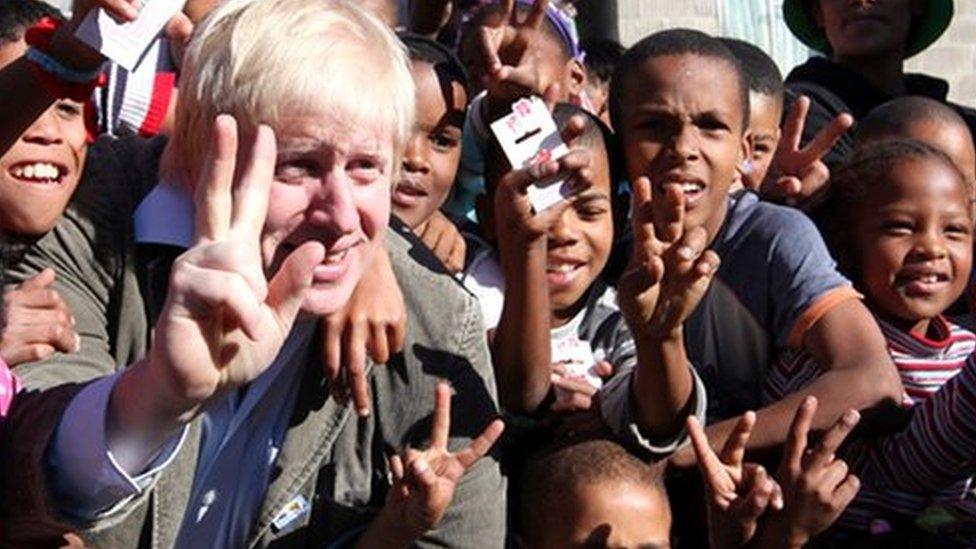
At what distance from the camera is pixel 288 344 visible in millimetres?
2842

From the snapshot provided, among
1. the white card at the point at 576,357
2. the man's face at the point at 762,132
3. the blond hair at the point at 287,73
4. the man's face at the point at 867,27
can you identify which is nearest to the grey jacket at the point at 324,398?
the blond hair at the point at 287,73

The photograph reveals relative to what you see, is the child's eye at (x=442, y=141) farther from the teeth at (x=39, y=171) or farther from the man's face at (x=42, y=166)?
the teeth at (x=39, y=171)

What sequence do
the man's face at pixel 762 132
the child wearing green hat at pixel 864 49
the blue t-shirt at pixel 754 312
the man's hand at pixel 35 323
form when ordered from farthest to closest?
the child wearing green hat at pixel 864 49 → the man's face at pixel 762 132 → the blue t-shirt at pixel 754 312 → the man's hand at pixel 35 323

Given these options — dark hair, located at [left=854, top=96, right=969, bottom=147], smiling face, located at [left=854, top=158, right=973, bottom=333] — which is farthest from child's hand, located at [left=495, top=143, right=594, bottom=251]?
dark hair, located at [left=854, top=96, right=969, bottom=147]

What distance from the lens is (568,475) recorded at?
344 cm

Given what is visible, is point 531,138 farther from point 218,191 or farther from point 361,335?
point 218,191

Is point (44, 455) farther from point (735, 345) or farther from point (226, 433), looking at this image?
point (735, 345)

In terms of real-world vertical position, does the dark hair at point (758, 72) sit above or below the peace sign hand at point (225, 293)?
below

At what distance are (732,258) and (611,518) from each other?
0.62 metres

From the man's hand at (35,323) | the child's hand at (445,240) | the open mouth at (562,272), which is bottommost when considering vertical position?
the child's hand at (445,240)

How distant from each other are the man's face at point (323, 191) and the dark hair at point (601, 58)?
2868 mm

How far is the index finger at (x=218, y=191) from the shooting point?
2.08m

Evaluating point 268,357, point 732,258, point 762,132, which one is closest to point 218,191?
point 268,357

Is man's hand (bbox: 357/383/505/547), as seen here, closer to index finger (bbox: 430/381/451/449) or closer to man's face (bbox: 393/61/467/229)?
index finger (bbox: 430/381/451/449)
